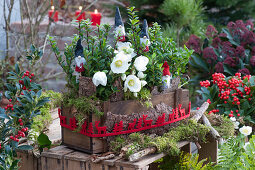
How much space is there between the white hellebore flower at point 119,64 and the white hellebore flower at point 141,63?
7 centimetres

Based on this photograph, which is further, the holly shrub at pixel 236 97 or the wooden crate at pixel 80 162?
the holly shrub at pixel 236 97

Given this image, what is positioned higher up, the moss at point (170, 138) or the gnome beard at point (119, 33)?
the gnome beard at point (119, 33)

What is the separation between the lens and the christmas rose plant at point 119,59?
1640 millimetres

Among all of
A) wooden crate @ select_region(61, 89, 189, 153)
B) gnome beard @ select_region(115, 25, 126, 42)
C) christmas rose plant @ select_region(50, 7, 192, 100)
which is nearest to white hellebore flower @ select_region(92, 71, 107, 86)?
christmas rose plant @ select_region(50, 7, 192, 100)

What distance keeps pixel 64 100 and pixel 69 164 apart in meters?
0.32

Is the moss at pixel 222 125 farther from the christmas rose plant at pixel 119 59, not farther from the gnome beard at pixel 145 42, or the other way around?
the gnome beard at pixel 145 42

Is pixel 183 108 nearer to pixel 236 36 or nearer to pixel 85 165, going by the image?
pixel 85 165

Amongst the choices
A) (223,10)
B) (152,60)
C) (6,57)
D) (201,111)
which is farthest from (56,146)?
Answer: (223,10)

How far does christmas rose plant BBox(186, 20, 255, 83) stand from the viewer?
12.9ft

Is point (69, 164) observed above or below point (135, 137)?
below

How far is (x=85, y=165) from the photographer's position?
1.67 meters

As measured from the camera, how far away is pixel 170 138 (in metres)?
1.80

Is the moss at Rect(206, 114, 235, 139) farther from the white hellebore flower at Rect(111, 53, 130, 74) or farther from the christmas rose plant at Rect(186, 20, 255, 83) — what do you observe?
the christmas rose plant at Rect(186, 20, 255, 83)

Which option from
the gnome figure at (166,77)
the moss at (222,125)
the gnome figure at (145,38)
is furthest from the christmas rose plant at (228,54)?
the gnome figure at (145,38)
